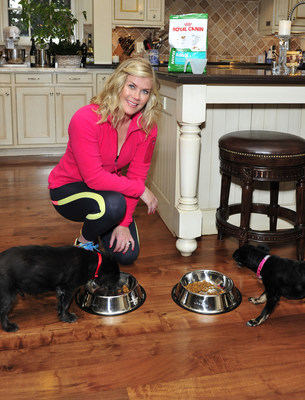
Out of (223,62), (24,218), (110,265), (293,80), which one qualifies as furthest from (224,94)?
(223,62)

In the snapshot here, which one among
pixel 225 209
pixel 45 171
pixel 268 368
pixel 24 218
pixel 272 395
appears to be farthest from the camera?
pixel 45 171

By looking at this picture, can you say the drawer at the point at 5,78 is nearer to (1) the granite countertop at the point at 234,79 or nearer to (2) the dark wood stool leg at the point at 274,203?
(1) the granite countertop at the point at 234,79

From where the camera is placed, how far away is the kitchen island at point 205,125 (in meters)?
2.41

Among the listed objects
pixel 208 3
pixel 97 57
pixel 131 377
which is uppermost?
pixel 208 3

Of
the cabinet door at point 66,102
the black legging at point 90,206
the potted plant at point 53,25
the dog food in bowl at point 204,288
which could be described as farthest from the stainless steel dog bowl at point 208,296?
the potted plant at point 53,25

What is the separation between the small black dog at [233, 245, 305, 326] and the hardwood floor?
11 cm

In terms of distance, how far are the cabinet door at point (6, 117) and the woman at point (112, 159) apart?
3.11m

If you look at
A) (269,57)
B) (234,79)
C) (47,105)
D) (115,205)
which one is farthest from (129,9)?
(115,205)

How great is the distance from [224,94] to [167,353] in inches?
54.2

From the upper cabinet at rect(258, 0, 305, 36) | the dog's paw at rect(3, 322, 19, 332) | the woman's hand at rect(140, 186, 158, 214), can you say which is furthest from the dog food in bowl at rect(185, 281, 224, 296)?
the upper cabinet at rect(258, 0, 305, 36)

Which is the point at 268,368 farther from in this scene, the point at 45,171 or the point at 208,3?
the point at 208,3

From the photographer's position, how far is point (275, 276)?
1872 millimetres

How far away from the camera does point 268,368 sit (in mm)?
1634

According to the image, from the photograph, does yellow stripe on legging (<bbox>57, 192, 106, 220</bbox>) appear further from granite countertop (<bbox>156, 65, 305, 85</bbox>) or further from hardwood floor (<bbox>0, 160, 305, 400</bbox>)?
granite countertop (<bbox>156, 65, 305, 85</bbox>)
